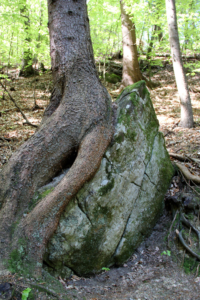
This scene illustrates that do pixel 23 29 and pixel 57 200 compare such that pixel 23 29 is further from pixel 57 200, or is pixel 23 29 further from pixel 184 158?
pixel 57 200

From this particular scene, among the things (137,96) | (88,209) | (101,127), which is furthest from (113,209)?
(137,96)

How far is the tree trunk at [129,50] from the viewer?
986 cm

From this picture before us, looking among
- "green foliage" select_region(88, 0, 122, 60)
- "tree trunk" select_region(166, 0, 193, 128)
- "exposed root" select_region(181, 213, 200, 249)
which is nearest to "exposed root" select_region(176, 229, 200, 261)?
"exposed root" select_region(181, 213, 200, 249)

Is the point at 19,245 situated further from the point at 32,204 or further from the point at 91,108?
the point at 91,108

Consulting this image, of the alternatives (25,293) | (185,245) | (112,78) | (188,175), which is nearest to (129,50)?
(112,78)

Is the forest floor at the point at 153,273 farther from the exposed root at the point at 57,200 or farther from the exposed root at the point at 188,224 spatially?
the exposed root at the point at 57,200

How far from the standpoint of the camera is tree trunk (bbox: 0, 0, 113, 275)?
99.3 inches

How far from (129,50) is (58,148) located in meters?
8.93

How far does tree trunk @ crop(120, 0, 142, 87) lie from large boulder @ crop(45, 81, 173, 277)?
7131 millimetres

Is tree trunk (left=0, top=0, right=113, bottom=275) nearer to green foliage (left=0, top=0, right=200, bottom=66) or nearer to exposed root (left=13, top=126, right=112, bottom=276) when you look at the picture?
exposed root (left=13, top=126, right=112, bottom=276)

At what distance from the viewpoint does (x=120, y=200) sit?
3203 millimetres

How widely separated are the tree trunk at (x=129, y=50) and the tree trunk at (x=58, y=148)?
23.9ft

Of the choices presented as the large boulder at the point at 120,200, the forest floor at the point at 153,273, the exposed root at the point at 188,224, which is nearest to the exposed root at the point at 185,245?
the forest floor at the point at 153,273

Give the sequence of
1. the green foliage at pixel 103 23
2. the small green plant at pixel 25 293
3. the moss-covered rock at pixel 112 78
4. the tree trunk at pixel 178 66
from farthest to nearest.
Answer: the moss-covered rock at pixel 112 78
the green foliage at pixel 103 23
the tree trunk at pixel 178 66
the small green plant at pixel 25 293
